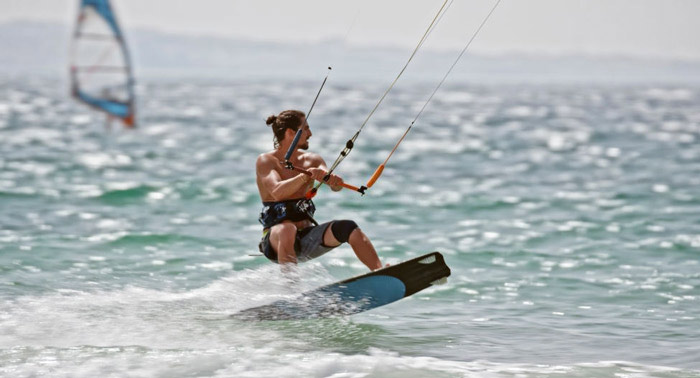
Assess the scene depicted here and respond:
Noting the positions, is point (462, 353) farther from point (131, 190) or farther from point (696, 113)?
point (696, 113)

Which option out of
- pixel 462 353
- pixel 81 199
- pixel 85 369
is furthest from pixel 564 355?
pixel 81 199

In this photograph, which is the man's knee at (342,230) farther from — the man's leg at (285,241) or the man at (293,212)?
the man's leg at (285,241)

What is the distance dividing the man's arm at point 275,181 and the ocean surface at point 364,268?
0.79 meters

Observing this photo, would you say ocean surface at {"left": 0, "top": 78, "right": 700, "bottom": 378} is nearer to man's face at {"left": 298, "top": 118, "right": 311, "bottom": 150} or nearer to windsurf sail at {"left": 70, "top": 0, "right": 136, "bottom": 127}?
man's face at {"left": 298, "top": 118, "right": 311, "bottom": 150}

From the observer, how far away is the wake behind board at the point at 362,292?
8.09m

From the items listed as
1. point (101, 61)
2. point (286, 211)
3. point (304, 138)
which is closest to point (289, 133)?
point (304, 138)

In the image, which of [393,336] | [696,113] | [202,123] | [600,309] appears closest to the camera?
[393,336]

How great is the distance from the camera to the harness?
8.17 meters

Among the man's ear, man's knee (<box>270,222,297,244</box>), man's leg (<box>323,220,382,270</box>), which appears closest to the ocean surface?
man's knee (<box>270,222,297,244</box>)

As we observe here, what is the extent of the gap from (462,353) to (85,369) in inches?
114

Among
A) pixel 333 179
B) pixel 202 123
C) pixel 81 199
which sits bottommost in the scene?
pixel 333 179

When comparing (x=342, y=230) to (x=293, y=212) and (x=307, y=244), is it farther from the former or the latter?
(x=293, y=212)

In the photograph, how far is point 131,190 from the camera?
19.2 meters

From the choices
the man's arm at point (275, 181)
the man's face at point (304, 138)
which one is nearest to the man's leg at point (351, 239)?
the man's arm at point (275, 181)
